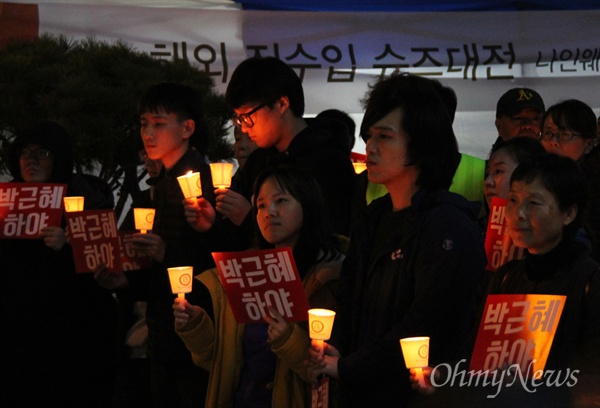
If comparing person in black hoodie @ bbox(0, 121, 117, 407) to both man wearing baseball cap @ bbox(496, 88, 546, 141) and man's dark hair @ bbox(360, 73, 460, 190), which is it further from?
A: man's dark hair @ bbox(360, 73, 460, 190)

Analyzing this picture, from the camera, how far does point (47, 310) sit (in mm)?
5500

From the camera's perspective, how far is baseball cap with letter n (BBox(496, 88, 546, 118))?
5.88 meters

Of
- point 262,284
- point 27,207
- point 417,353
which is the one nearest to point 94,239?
point 27,207

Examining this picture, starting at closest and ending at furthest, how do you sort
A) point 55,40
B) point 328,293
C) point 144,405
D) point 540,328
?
point 540,328, point 328,293, point 144,405, point 55,40

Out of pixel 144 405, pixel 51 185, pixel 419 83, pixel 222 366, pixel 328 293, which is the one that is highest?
pixel 419 83

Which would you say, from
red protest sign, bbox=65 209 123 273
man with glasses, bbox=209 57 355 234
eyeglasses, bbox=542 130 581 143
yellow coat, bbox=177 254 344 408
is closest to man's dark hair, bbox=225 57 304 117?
man with glasses, bbox=209 57 355 234

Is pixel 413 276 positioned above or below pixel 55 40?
below

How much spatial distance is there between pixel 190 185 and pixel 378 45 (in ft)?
15.0

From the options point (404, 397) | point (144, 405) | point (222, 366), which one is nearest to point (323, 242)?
point (222, 366)

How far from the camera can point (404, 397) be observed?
3.39 meters

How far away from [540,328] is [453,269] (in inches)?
15.3

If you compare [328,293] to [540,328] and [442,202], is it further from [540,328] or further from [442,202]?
[540,328]

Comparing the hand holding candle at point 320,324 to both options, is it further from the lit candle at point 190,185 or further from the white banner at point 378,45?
the white banner at point 378,45

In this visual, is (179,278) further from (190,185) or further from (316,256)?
(190,185)
